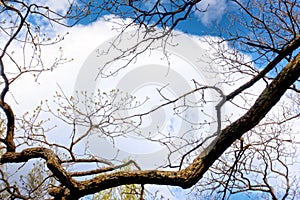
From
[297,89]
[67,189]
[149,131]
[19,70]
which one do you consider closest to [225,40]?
[297,89]

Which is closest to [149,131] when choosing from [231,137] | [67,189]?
[67,189]

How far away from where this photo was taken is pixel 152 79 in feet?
13.0

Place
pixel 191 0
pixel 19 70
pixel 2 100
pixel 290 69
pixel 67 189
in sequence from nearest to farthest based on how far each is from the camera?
pixel 290 69 < pixel 67 189 < pixel 191 0 < pixel 2 100 < pixel 19 70

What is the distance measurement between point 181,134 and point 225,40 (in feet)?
5.28

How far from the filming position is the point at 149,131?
3744mm

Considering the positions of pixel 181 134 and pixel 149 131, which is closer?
pixel 181 134

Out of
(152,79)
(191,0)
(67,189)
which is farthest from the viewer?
(152,79)

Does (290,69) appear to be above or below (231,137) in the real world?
above

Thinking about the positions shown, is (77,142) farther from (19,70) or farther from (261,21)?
(261,21)

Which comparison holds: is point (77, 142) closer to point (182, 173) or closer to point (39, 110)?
point (39, 110)

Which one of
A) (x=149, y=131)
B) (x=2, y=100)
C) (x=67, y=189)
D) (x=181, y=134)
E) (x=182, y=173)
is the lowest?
(x=182, y=173)

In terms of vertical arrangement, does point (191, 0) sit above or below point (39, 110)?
below

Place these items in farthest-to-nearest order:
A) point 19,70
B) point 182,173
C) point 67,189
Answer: point 19,70 → point 67,189 → point 182,173

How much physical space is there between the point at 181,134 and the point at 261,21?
76.4 inches
